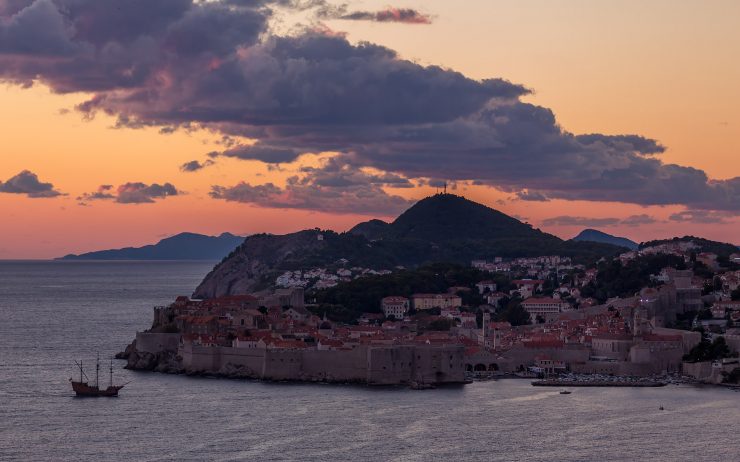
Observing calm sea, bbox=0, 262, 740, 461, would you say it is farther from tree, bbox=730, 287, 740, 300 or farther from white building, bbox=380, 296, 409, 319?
white building, bbox=380, 296, 409, 319

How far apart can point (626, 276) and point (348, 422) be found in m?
49.1

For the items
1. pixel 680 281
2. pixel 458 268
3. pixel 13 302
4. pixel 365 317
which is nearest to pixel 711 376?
pixel 680 281

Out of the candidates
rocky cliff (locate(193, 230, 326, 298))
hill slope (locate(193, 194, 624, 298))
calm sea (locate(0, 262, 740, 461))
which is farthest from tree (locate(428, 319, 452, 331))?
rocky cliff (locate(193, 230, 326, 298))

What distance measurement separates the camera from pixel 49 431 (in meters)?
43.4

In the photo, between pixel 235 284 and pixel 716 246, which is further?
pixel 235 284

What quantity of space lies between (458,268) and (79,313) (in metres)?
27.6

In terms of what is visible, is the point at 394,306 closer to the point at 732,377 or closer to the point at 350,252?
the point at 732,377

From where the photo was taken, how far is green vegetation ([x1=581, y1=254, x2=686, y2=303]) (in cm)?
8956

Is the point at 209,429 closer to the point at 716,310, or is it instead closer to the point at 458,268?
the point at 716,310

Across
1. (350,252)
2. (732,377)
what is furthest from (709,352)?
(350,252)

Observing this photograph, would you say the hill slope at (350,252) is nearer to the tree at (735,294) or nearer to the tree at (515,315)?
the tree at (515,315)

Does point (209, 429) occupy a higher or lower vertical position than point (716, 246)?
lower

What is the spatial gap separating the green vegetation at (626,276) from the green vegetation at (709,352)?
24386 millimetres

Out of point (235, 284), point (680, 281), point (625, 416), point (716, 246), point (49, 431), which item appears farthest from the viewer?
point (235, 284)
